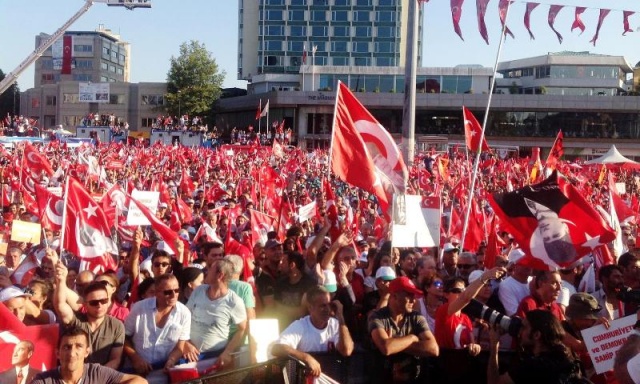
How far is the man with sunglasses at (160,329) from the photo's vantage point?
583 centimetres

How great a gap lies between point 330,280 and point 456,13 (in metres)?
9.37

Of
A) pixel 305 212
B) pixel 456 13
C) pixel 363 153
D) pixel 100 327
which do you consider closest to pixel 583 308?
pixel 100 327

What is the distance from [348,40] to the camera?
86.1 meters

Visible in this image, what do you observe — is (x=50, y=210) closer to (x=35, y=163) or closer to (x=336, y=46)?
(x=35, y=163)

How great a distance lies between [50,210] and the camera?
10312 mm

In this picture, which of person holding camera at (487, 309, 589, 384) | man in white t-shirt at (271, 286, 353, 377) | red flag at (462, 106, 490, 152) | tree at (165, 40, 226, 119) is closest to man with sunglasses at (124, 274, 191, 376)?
man in white t-shirt at (271, 286, 353, 377)

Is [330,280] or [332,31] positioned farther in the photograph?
[332,31]

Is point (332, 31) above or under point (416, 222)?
above

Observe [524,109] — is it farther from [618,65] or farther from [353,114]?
[353,114]

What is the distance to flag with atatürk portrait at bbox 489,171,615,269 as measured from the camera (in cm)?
718

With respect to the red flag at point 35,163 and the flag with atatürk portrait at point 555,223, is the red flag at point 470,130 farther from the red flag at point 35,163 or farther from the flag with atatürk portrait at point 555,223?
the flag with atatürk portrait at point 555,223

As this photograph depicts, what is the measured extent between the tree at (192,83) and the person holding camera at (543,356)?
6371cm

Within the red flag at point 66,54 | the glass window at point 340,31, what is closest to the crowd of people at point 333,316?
the glass window at point 340,31

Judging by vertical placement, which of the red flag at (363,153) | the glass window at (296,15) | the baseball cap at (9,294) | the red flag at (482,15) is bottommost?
the baseball cap at (9,294)
